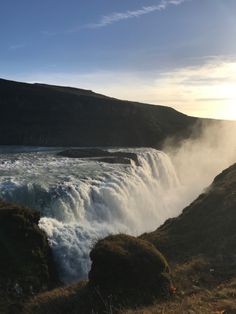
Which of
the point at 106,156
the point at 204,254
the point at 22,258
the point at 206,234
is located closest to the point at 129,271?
the point at 22,258

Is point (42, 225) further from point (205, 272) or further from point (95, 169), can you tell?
point (95, 169)

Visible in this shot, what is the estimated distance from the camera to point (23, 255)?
1703cm

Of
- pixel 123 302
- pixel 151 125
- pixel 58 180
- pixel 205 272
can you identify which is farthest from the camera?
pixel 151 125

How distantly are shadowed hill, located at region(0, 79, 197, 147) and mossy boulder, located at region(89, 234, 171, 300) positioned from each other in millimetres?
66240

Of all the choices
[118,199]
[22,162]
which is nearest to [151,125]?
[22,162]

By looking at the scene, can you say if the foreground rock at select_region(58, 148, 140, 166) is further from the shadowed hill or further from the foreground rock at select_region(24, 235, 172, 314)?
the foreground rock at select_region(24, 235, 172, 314)

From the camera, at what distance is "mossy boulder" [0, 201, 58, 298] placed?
15.8m

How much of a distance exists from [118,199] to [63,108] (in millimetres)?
58383

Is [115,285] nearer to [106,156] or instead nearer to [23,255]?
[23,255]

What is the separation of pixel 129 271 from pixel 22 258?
4.58 m

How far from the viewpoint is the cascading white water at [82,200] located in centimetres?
2181

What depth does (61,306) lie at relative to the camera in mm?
13984

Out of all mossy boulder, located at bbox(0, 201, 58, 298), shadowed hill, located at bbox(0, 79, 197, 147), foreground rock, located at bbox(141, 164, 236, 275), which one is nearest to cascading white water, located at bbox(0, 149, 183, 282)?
mossy boulder, located at bbox(0, 201, 58, 298)

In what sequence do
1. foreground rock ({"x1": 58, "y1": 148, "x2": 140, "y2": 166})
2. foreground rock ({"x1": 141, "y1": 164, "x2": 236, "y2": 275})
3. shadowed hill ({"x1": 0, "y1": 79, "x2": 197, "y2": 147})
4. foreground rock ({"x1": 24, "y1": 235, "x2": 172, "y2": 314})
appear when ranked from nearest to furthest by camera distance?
1. foreground rock ({"x1": 24, "y1": 235, "x2": 172, "y2": 314})
2. foreground rock ({"x1": 141, "y1": 164, "x2": 236, "y2": 275})
3. foreground rock ({"x1": 58, "y1": 148, "x2": 140, "y2": 166})
4. shadowed hill ({"x1": 0, "y1": 79, "x2": 197, "y2": 147})
